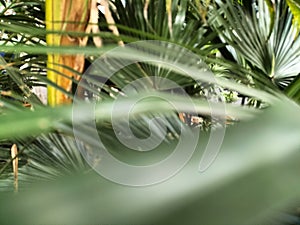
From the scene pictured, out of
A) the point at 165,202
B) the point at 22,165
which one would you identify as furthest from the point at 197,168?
the point at 22,165

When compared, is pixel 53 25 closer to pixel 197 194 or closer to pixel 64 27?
pixel 64 27

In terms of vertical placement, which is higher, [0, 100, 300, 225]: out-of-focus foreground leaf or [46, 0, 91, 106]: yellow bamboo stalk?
[46, 0, 91, 106]: yellow bamboo stalk

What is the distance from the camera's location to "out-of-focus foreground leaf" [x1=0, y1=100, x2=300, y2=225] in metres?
0.09

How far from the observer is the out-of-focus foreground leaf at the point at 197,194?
9 cm

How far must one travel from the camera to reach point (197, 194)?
3.6 inches

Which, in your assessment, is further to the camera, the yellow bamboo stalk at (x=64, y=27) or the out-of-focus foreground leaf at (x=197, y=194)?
the yellow bamboo stalk at (x=64, y=27)

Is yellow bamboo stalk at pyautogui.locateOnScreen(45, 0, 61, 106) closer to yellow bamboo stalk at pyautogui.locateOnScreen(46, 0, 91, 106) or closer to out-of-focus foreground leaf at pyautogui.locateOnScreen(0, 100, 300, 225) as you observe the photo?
yellow bamboo stalk at pyautogui.locateOnScreen(46, 0, 91, 106)

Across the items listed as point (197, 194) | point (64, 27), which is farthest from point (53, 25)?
point (197, 194)

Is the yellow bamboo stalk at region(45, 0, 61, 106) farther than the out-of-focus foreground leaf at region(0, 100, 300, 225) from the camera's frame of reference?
Yes

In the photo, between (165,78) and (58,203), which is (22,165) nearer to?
(165,78)

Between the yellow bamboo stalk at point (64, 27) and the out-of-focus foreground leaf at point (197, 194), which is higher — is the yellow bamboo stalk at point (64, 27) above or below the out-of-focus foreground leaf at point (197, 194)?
above

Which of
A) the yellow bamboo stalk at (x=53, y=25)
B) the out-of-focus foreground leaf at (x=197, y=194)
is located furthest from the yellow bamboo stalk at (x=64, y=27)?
the out-of-focus foreground leaf at (x=197, y=194)

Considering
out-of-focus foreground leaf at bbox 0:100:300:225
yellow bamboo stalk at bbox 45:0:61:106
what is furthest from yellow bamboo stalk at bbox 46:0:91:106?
out-of-focus foreground leaf at bbox 0:100:300:225

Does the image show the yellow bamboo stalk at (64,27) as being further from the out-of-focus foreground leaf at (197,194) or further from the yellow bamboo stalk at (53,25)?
the out-of-focus foreground leaf at (197,194)
